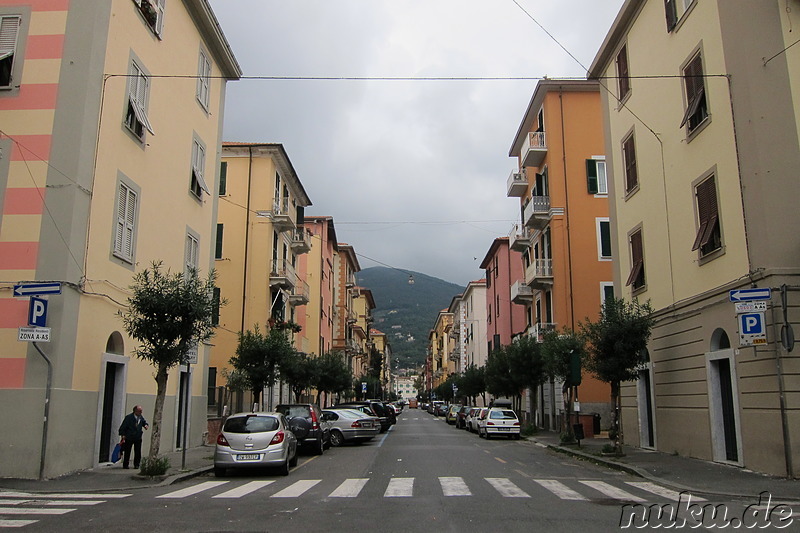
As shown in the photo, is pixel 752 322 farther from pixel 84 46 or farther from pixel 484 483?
pixel 84 46

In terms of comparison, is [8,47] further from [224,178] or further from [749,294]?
[224,178]

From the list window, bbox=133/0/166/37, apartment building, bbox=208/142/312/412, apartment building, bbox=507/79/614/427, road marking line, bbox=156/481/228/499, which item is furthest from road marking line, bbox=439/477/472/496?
apartment building, bbox=507/79/614/427

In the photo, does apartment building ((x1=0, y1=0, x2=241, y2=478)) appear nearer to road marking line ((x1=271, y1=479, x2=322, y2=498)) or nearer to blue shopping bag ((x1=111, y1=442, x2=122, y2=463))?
blue shopping bag ((x1=111, y1=442, x2=122, y2=463))

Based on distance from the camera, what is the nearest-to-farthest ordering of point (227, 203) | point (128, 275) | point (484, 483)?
point (484, 483) → point (128, 275) → point (227, 203)

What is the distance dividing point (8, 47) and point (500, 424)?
25.4 m

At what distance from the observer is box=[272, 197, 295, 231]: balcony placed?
121ft

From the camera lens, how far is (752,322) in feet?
45.4

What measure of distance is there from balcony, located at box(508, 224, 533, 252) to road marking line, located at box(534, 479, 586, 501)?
2895cm

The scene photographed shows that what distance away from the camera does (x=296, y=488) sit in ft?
43.2

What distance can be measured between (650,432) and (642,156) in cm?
902

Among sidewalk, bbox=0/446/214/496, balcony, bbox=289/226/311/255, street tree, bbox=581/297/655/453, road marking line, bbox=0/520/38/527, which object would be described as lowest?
sidewalk, bbox=0/446/214/496

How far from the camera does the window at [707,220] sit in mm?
17047

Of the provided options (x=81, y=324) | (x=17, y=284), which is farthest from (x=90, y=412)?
(x=17, y=284)

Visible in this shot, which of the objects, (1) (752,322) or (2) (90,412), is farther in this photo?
(2) (90,412)
